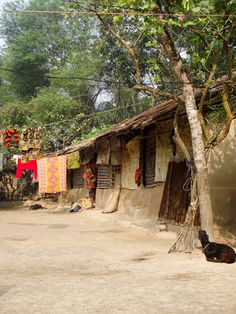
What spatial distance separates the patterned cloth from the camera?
17.4m

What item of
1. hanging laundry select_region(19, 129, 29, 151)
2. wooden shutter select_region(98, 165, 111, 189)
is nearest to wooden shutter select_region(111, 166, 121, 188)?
wooden shutter select_region(98, 165, 111, 189)

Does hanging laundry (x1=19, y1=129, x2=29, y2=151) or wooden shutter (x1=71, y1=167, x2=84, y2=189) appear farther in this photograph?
wooden shutter (x1=71, y1=167, x2=84, y2=189)

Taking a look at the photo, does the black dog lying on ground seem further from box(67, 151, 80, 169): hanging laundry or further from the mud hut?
box(67, 151, 80, 169): hanging laundry

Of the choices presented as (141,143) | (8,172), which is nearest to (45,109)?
(8,172)

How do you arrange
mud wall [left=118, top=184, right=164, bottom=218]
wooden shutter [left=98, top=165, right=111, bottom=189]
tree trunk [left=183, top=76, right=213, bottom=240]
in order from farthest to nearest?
1. wooden shutter [left=98, top=165, right=111, bottom=189]
2. mud wall [left=118, top=184, right=164, bottom=218]
3. tree trunk [left=183, top=76, right=213, bottom=240]

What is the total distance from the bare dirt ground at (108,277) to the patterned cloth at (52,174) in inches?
270

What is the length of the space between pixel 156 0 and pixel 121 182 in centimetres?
887

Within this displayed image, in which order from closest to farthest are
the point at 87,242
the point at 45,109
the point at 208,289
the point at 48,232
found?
the point at 208,289 < the point at 87,242 < the point at 48,232 < the point at 45,109

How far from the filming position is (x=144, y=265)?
22.7 feet

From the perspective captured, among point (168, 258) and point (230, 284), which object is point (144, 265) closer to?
point (168, 258)

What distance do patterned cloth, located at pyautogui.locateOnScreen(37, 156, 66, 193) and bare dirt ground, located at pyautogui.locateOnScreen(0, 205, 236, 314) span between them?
270 inches

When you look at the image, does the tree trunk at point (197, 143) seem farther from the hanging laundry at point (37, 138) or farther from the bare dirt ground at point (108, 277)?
the hanging laundry at point (37, 138)

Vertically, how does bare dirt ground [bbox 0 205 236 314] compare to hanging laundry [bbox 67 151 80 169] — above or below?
below

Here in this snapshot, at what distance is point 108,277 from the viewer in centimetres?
600
